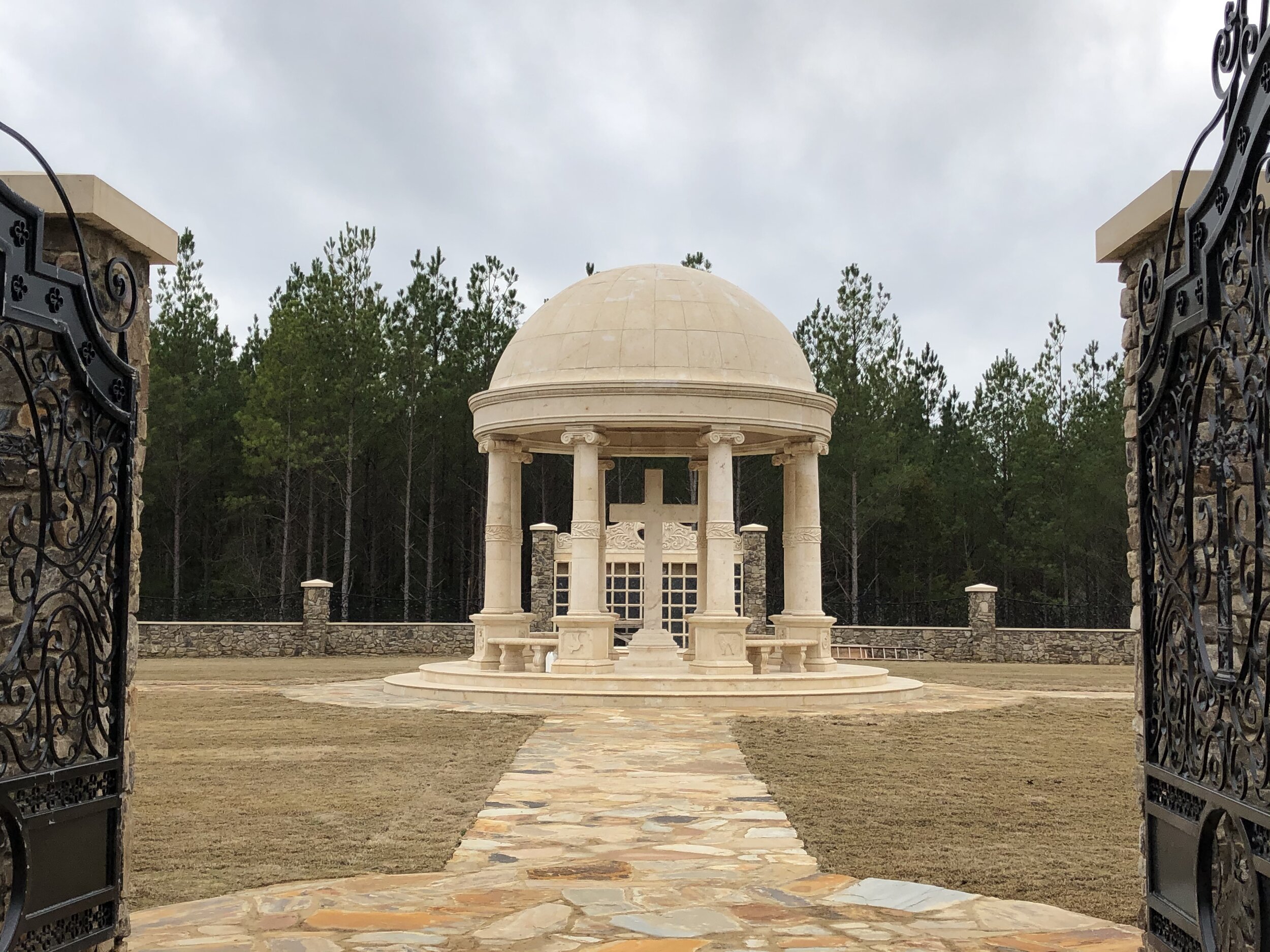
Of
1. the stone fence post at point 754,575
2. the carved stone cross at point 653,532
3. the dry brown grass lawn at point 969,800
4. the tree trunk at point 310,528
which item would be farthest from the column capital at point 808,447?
the tree trunk at point 310,528

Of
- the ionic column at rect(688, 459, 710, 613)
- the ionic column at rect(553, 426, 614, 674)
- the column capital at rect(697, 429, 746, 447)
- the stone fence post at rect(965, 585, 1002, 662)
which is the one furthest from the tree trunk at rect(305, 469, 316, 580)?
the column capital at rect(697, 429, 746, 447)

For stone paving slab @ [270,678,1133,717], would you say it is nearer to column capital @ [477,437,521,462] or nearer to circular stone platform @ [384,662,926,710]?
circular stone platform @ [384,662,926,710]

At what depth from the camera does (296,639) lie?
33.7m

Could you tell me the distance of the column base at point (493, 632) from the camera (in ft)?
70.9

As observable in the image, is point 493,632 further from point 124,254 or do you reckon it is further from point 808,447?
point 124,254

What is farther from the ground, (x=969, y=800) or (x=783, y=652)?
(x=783, y=652)

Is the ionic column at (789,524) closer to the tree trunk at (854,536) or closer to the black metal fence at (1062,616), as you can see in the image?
the black metal fence at (1062,616)

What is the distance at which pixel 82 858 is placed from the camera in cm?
500

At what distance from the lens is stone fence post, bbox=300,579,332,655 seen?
33.7 m

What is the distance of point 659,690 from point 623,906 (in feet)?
39.9

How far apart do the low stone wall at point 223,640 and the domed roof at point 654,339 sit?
48.0 feet

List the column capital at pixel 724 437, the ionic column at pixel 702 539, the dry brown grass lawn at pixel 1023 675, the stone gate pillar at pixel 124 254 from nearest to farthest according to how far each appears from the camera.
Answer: the stone gate pillar at pixel 124 254 → the column capital at pixel 724 437 → the ionic column at pixel 702 539 → the dry brown grass lawn at pixel 1023 675

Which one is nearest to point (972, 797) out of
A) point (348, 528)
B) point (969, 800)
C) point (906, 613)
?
point (969, 800)

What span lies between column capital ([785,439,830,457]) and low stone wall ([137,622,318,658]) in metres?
16.7
